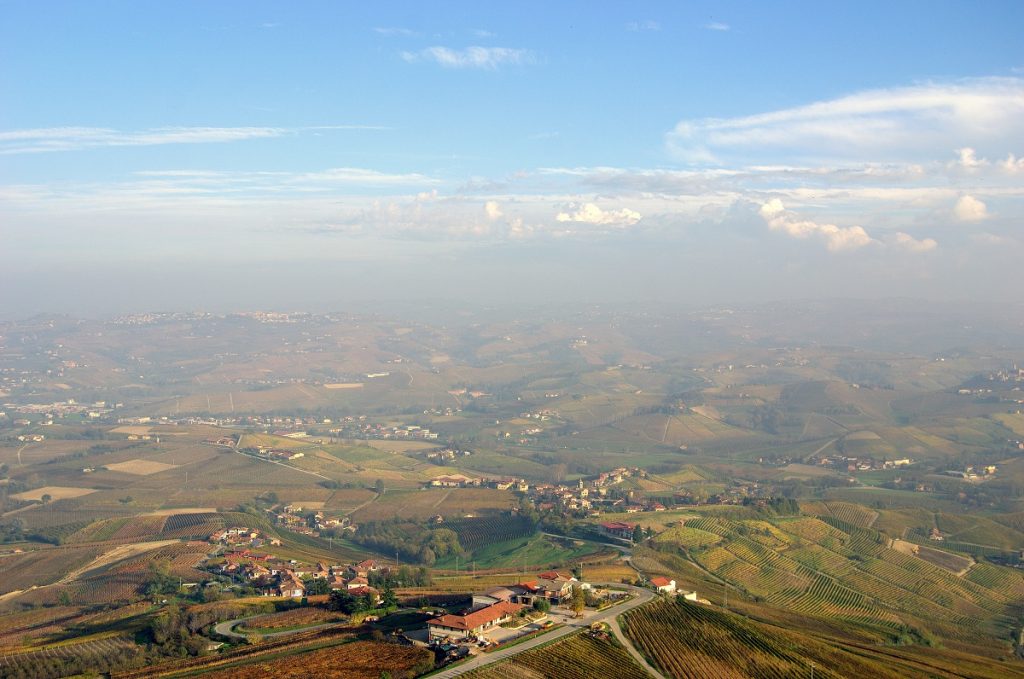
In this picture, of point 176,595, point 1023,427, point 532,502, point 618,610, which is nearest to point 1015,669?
point 618,610

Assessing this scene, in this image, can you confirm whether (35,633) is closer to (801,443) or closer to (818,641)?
(818,641)

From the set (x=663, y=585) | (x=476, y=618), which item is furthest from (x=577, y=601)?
(x=663, y=585)

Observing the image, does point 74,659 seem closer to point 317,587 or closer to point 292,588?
point 292,588

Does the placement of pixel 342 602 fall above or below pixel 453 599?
above

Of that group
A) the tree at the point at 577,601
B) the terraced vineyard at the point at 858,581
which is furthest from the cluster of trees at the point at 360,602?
the terraced vineyard at the point at 858,581

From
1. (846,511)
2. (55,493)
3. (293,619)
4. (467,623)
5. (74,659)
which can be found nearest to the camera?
(467,623)

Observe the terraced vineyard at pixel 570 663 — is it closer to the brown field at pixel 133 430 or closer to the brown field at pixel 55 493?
the brown field at pixel 55 493
